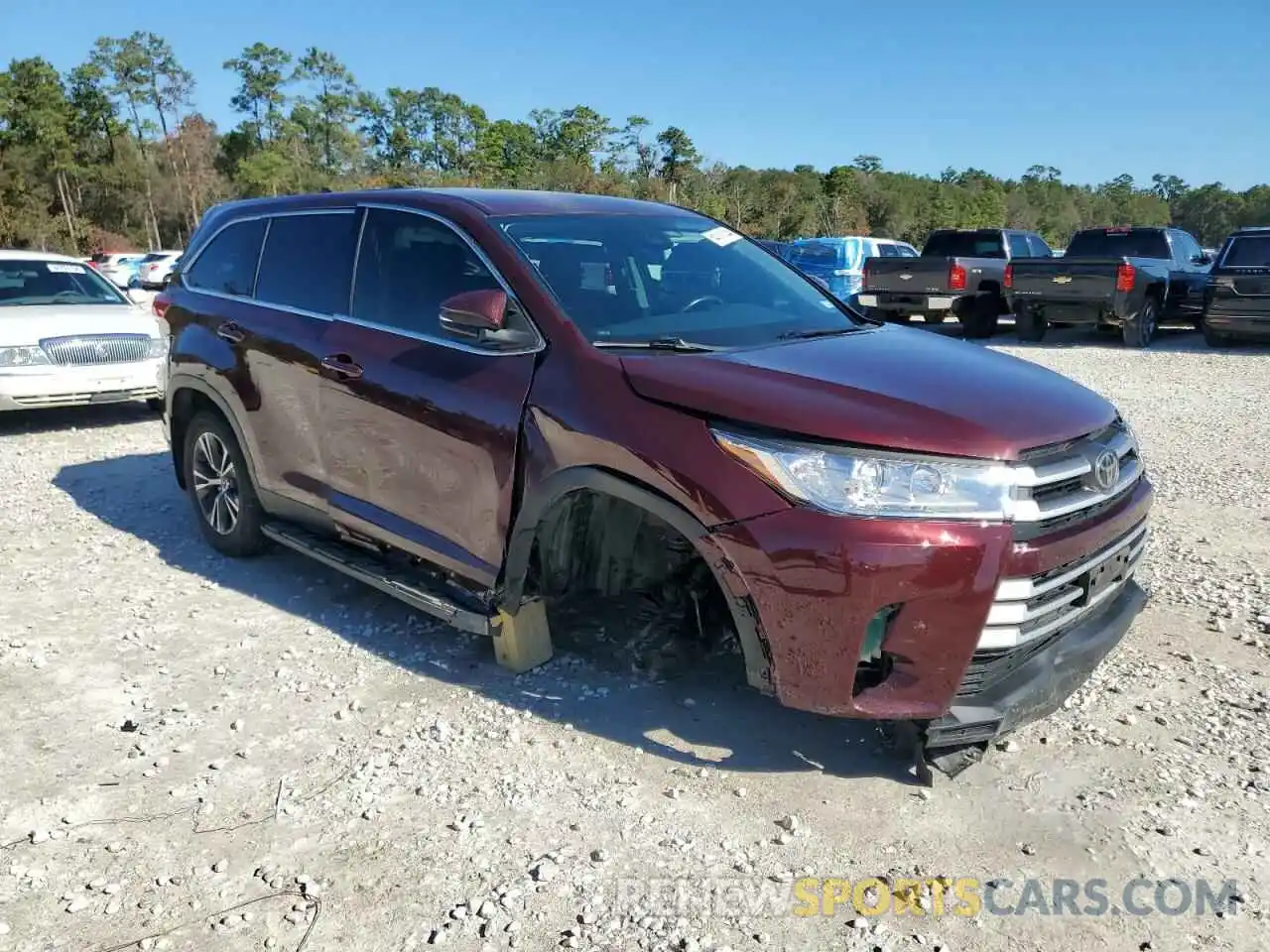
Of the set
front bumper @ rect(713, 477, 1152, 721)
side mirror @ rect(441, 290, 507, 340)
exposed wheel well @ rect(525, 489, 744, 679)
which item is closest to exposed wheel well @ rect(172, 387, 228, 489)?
side mirror @ rect(441, 290, 507, 340)

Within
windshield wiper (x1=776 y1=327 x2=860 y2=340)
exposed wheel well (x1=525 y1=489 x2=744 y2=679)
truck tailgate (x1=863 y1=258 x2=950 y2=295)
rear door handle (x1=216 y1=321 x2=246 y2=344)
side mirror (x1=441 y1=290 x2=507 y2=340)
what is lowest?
exposed wheel well (x1=525 y1=489 x2=744 y2=679)

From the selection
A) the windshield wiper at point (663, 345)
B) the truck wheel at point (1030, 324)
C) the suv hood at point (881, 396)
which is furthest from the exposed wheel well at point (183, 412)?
the truck wheel at point (1030, 324)

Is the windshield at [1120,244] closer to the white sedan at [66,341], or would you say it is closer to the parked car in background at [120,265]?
the white sedan at [66,341]

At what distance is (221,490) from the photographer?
17.3ft

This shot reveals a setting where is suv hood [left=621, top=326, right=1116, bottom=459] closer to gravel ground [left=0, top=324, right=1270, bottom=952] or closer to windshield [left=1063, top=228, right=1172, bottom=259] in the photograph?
gravel ground [left=0, top=324, right=1270, bottom=952]

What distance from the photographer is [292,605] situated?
15.3ft

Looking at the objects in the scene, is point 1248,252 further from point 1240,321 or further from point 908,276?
point 908,276

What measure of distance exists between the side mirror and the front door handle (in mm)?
743

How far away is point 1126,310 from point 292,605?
13830 millimetres

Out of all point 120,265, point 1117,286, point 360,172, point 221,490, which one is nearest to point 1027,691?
point 221,490

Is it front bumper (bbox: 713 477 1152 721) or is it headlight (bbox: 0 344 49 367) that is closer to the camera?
front bumper (bbox: 713 477 1152 721)

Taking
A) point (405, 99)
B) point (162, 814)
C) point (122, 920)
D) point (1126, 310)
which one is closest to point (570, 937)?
point (122, 920)

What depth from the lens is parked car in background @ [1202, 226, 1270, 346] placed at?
1397cm

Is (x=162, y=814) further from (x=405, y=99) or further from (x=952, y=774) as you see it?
(x=405, y=99)
